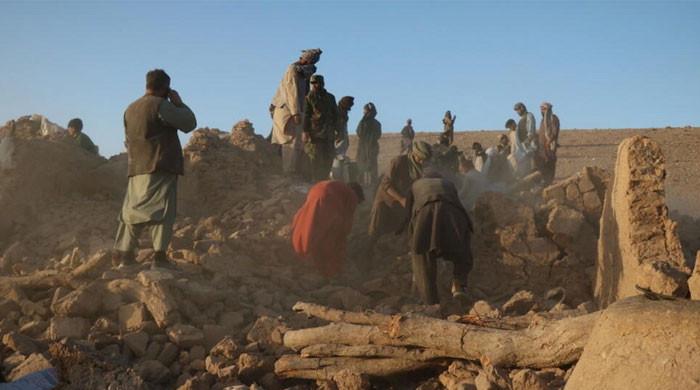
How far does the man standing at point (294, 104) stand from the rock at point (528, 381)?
5.49 m

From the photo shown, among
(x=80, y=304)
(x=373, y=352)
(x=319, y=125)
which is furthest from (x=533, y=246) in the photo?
(x=80, y=304)

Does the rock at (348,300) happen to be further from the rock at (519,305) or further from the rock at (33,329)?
the rock at (33,329)

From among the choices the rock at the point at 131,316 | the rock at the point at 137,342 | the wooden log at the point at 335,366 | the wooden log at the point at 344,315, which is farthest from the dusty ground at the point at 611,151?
the rock at the point at 137,342

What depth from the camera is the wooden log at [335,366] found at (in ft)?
14.5

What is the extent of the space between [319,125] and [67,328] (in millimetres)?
4283

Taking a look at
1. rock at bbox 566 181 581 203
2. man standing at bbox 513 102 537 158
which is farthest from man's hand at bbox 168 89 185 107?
man standing at bbox 513 102 537 158

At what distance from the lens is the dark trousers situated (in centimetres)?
644

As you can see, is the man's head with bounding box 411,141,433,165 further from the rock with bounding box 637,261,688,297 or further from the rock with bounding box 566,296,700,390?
the rock with bounding box 566,296,700,390

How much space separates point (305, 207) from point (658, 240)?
328 cm

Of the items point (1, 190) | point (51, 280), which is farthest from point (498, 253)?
point (1, 190)

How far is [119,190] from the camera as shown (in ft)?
29.2

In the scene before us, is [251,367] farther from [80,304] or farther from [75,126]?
[75,126]

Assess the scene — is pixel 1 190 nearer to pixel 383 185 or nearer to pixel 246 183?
pixel 246 183

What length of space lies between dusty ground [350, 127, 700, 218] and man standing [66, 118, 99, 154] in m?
10.3
